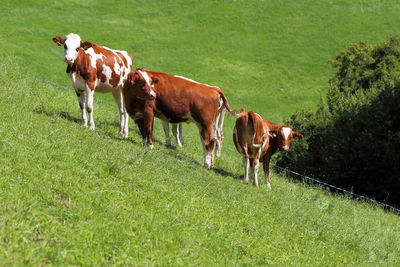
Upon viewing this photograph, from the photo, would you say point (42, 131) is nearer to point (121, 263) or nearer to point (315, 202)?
point (121, 263)

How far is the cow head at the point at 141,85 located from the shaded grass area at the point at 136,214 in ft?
6.80

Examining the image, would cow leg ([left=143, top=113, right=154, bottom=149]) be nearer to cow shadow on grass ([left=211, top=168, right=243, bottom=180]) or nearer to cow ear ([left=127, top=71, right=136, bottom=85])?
cow ear ([left=127, top=71, right=136, bottom=85])

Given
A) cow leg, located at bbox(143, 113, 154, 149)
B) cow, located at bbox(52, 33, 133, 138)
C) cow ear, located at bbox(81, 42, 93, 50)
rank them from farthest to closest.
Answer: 1. cow leg, located at bbox(143, 113, 154, 149)
2. cow ear, located at bbox(81, 42, 93, 50)
3. cow, located at bbox(52, 33, 133, 138)

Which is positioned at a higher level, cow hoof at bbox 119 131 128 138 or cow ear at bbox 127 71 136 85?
cow ear at bbox 127 71 136 85

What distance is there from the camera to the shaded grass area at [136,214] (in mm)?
7641

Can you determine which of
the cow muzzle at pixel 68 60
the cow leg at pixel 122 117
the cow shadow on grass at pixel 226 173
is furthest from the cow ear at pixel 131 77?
the cow shadow on grass at pixel 226 173

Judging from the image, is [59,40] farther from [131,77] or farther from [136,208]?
[136,208]

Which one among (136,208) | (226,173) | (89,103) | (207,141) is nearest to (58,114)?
(89,103)

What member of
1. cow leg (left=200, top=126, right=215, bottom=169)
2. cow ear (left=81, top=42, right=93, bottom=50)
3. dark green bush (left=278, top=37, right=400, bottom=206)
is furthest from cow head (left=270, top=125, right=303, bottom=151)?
dark green bush (left=278, top=37, right=400, bottom=206)

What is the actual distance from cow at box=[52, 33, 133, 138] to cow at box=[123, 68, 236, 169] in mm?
731

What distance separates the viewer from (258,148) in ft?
54.2

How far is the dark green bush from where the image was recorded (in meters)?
29.3

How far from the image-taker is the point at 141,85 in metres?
16.2

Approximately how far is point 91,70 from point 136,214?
7881 mm
